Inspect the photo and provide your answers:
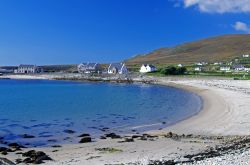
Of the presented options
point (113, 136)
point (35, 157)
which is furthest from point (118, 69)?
point (35, 157)

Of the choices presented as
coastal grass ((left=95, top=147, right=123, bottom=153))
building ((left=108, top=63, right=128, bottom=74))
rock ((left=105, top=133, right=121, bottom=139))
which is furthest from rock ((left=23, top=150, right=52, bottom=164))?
building ((left=108, top=63, right=128, bottom=74))

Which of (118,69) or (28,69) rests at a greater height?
(28,69)

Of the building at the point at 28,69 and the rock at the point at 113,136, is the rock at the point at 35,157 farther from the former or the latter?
the building at the point at 28,69

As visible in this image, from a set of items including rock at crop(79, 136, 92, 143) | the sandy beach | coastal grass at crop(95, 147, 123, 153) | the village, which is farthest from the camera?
the village

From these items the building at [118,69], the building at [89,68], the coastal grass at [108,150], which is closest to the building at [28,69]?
the building at [89,68]

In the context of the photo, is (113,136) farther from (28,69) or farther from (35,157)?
(28,69)

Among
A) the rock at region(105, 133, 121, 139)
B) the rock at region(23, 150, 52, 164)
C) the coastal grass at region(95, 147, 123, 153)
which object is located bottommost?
the rock at region(105, 133, 121, 139)

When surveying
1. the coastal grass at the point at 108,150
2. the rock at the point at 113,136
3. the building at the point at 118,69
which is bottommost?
the rock at the point at 113,136

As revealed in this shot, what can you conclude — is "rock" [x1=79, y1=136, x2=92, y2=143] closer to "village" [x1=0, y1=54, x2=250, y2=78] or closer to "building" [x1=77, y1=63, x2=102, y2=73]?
"village" [x1=0, y1=54, x2=250, y2=78]

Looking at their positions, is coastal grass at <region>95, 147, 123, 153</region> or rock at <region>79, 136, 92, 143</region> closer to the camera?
coastal grass at <region>95, 147, 123, 153</region>

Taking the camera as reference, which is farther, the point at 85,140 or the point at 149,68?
the point at 149,68

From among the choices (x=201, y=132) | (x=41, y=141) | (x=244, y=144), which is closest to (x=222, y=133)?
(x=201, y=132)

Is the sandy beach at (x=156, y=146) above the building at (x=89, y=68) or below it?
below

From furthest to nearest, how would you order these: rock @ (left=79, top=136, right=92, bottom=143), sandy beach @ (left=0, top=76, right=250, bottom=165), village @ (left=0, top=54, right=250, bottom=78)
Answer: village @ (left=0, top=54, right=250, bottom=78) < rock @ (left=79, top=136, right=92, bottom=143) < sandy beach @ (left=0, top=76, right=250, bottom=165)
